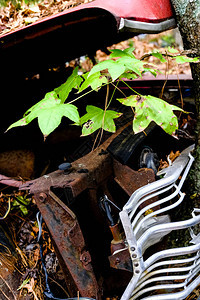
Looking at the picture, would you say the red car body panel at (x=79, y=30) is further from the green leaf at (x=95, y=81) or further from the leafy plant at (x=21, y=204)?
the leafy plant at (x=21, y=204)

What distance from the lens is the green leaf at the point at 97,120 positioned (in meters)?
1.61

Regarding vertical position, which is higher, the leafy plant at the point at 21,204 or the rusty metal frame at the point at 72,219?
the rusty metal frame at the point at 72,219

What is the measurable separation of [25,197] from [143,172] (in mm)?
1148

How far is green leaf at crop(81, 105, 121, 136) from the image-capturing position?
63.3 inches

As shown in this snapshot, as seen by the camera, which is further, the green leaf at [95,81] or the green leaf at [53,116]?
the green leaf at [95,81]

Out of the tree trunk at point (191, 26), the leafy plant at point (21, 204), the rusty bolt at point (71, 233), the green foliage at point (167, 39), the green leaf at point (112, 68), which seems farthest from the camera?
the green foliage at point (167, 39)

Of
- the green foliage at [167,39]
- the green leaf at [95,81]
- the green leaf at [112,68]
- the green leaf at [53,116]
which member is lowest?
the green foliage at [167,39]

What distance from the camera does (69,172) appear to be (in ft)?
5.67

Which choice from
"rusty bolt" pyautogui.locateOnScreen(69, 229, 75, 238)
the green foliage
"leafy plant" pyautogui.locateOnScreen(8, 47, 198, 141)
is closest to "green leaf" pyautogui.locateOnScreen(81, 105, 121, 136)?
"leafy plant" pyautogui.locateOnScreen(8, 47, 198, 141)

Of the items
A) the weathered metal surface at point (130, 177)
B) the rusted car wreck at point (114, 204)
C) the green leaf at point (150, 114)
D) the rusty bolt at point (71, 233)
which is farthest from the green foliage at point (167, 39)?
the rusty bolt at point (71, 233)

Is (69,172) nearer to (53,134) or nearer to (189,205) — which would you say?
(189,205)

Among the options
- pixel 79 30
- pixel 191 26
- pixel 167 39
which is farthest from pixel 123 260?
pixel 167 39

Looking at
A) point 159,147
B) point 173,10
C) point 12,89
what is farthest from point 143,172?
point 12,89

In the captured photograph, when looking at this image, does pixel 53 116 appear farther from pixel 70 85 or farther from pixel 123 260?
pixel 123 260
